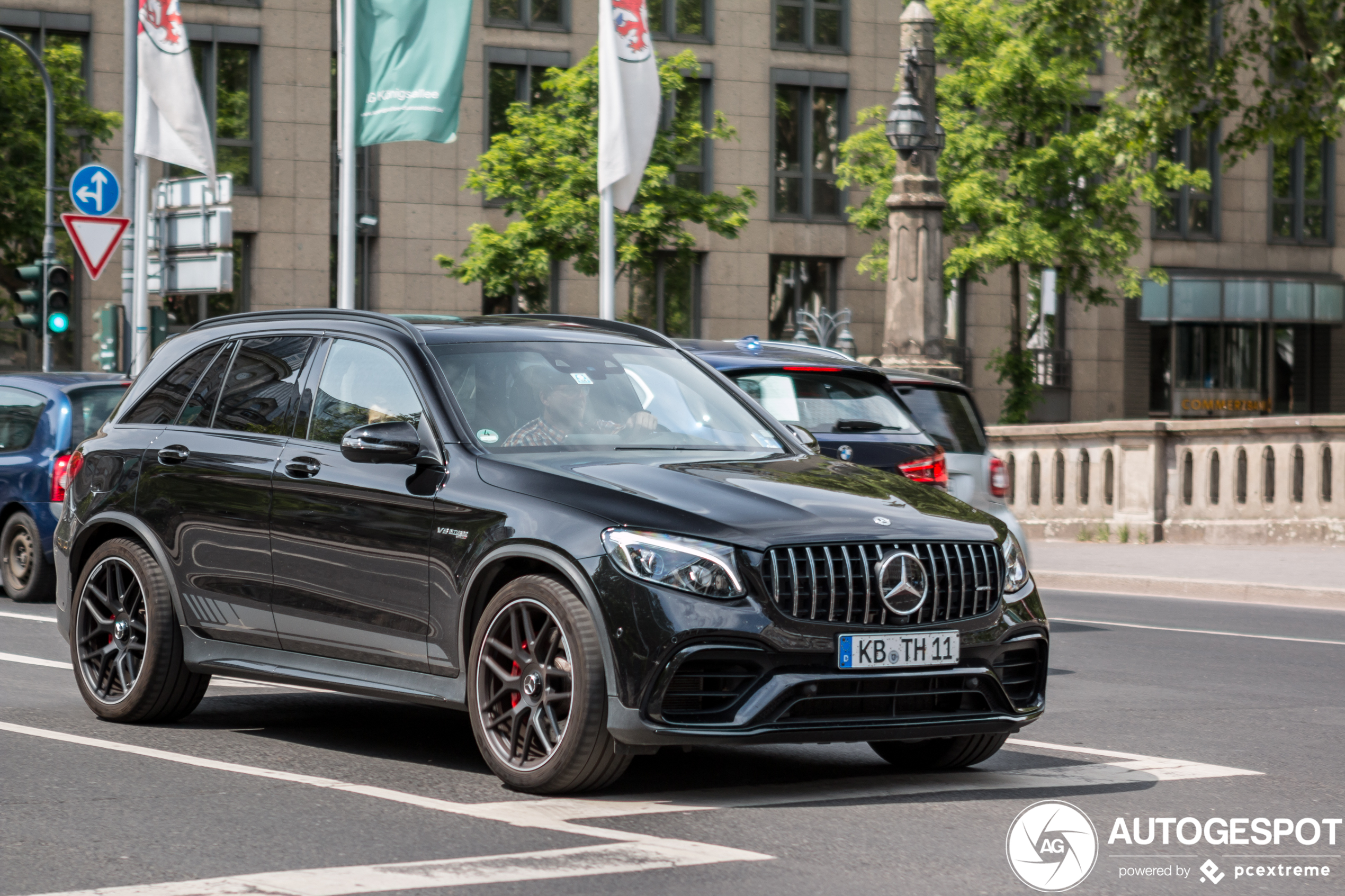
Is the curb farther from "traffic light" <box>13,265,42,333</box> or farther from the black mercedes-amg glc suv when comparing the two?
"traffic light" <box>13,265,42,333</box>

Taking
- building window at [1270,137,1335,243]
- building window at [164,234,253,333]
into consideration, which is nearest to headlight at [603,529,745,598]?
building window at [164,234,253,333]

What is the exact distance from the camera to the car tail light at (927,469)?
35.1 ft

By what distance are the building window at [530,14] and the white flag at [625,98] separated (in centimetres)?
2264

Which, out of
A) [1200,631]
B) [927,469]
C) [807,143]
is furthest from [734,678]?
[807,143]

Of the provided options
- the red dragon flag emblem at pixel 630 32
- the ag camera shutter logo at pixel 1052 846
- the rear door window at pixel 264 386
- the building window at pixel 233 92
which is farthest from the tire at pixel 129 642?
the building window at pixel 233 92

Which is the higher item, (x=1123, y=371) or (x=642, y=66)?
(x=642, y=66)

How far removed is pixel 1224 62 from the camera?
26297 mm

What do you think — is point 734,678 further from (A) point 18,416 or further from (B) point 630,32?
(B) point 630,32

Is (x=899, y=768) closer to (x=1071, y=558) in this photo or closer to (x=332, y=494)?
(x=332, y=494)

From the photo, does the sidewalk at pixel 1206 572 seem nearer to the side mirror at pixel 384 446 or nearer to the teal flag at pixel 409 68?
the teal flag at pixel 409 68

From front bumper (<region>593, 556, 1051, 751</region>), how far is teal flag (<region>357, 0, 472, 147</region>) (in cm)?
→ 1296

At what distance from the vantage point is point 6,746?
738cm

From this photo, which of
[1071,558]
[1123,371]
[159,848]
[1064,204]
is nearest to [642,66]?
[1071,558]

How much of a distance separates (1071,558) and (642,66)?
6.51 meters
